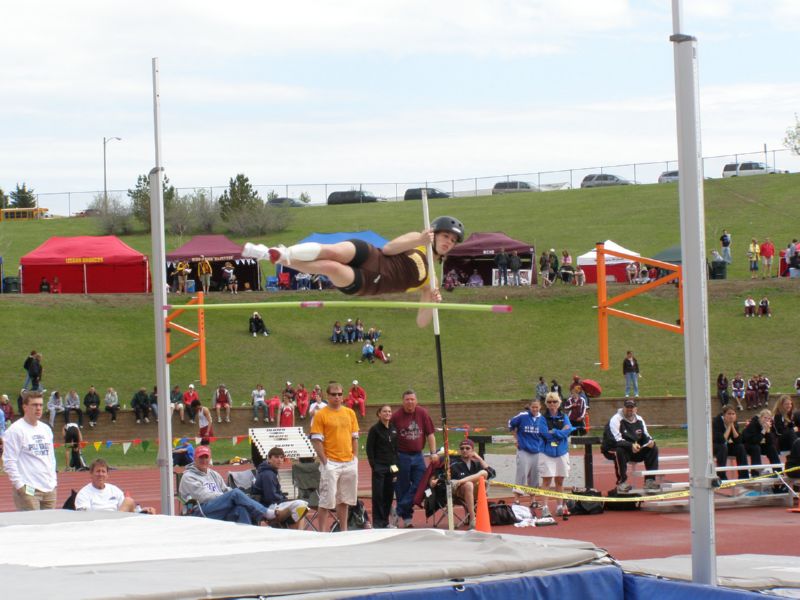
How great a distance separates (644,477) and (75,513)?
271 inches

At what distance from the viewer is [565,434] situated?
11711 millimetres

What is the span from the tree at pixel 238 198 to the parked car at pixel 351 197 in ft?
37.0

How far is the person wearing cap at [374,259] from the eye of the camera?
7.05 meters

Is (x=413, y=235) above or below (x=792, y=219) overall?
below

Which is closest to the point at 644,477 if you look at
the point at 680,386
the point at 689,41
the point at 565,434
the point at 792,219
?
the point at 565,434

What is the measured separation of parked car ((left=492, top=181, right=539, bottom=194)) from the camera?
63.8 m

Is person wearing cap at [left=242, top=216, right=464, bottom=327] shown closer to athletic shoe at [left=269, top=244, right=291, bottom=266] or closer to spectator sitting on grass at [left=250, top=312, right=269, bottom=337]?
athletic shoe at [left=269, top=244, right=291, bottom=266]

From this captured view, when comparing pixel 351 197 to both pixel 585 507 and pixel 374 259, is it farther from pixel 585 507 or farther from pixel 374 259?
pixel 374 259

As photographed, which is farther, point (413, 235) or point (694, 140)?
point (413, 235)

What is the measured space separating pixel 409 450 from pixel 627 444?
315cm

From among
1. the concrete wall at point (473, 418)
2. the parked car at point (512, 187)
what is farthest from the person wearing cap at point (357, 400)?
the parked car at point (512, 187)

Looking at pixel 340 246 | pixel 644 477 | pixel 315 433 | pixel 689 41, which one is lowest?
pixel 644 477

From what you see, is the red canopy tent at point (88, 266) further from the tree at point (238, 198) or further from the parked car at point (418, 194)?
the parked car at point (418, 194)

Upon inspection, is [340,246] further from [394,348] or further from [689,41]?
[394,348]
